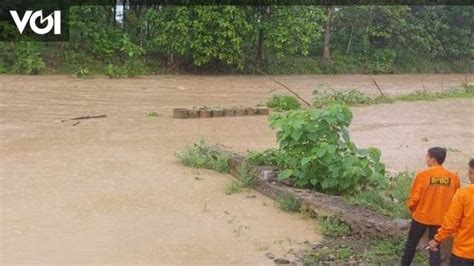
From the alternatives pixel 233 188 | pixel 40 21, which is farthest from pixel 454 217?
pixel 40 21

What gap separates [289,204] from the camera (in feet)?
22.4

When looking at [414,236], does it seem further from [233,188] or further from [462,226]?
[233,188]

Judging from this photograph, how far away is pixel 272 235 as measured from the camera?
6016mm

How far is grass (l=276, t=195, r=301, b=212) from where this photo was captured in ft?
22.2

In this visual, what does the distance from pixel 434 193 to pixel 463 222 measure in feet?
2.26

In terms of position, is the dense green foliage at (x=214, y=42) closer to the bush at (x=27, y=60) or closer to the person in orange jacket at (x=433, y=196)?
the bush at (x=27, y=60)

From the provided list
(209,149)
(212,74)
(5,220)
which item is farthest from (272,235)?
(212,74)

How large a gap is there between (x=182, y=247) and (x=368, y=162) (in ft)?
9.13

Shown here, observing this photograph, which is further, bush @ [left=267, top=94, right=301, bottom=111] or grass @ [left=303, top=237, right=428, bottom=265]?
bush @ [left=267, top=94, right=301, bottom=111]

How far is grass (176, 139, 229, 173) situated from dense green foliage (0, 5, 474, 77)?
514 inches

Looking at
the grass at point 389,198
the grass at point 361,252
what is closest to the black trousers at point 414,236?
the grass at point 361,252

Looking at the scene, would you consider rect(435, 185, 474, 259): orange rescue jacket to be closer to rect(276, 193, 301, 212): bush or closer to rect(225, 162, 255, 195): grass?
rect(276, 193, 301, 212): bush

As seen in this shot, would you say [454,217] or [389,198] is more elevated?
[454,217]

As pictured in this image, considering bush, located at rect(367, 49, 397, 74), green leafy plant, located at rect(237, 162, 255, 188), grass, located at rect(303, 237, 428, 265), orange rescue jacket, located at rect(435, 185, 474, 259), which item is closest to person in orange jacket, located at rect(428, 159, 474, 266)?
orange rescue jacket, located at rect(435, 185, 474, 259)
